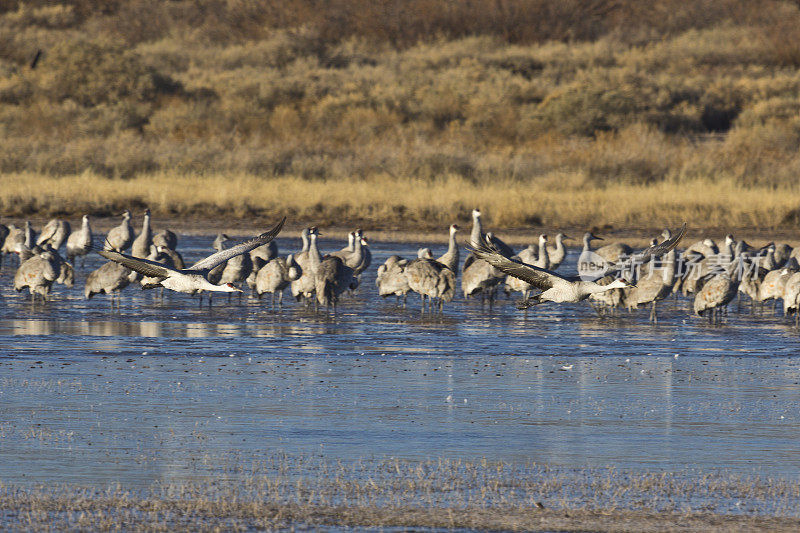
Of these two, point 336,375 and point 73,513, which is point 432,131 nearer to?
point 336,375

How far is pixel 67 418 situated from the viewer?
10672 mm

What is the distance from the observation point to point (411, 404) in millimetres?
11508

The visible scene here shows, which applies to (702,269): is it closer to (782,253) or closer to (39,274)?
(782,253)

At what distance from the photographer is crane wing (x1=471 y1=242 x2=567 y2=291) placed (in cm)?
1168

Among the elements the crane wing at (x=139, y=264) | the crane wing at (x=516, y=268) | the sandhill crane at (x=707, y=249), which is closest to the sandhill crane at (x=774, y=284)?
the sandhill crane at (x=707, y=249)

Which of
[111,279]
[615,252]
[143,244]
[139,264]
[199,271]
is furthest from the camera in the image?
[143,244]

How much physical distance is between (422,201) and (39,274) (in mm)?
13376

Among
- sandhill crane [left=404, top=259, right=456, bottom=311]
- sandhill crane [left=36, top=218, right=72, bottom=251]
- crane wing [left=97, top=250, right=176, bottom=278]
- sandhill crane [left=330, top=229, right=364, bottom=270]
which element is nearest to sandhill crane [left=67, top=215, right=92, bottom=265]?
sandhill crane [left=36, top=218, right=72, bottom=251]

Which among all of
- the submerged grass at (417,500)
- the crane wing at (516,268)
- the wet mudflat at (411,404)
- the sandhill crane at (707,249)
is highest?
the sandhill crane at (707,249)

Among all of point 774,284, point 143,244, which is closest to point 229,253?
point 774,284

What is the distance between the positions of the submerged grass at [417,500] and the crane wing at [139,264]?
2.96 m

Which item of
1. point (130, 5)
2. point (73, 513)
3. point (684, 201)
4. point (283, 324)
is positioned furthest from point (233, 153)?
point (130, 5)

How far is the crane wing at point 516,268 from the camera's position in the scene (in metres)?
11.7

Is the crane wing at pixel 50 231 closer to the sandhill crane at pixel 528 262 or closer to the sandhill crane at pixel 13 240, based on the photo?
the sandhill crane at pixel 13 240
